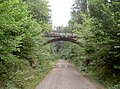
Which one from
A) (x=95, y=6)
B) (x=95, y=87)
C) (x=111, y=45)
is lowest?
(x=95, y=87)

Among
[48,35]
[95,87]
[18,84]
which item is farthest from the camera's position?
[48,35]

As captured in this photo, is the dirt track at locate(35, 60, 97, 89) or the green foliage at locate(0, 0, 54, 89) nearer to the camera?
the green foliage at locate(0, 0, 54, 89)

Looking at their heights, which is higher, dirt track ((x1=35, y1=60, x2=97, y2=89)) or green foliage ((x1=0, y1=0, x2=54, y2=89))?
green foliage ((x1=0, y1=0, x2=54, y2=89))

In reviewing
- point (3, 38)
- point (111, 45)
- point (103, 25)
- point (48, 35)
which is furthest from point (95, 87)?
point (48, 35)

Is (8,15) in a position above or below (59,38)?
above

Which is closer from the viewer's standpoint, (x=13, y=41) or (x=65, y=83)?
(x=13, y=41)

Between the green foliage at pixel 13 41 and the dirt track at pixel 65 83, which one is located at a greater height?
the green foliage at pixel 13 41

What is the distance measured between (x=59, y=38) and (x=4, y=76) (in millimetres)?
18494

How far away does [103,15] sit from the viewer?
42.4ft

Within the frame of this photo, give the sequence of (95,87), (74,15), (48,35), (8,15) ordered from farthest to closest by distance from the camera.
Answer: (74,15) → (48,35) → (95,87) → (8,15)

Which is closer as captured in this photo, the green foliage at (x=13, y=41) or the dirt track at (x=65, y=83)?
the green foliage at (x=13, y=41)

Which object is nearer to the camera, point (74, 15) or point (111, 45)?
point (111, 45)

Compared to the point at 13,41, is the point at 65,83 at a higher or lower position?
lower

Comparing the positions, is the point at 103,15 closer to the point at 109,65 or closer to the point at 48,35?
the point at 109,65
